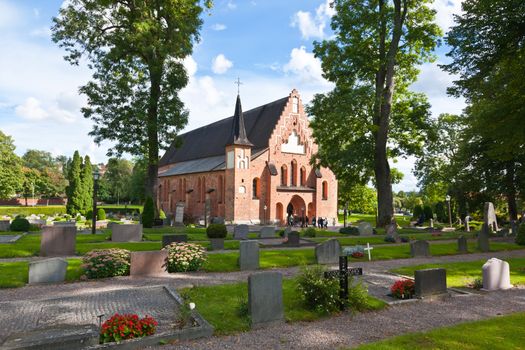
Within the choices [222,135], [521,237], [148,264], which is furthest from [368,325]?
[222,135]

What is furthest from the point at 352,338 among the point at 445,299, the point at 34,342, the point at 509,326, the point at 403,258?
the point at 403,258

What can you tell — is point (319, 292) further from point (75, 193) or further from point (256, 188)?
point (75, 193)

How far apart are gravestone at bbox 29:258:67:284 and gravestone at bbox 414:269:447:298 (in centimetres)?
1023

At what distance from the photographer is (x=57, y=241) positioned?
49.7 feet

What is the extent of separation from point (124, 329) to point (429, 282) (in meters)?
7.53

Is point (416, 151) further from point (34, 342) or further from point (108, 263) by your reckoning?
point (34, 342)

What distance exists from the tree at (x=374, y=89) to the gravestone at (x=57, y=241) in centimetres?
1710

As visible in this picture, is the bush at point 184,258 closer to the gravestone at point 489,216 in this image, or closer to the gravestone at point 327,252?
the gravestone at point 327,252

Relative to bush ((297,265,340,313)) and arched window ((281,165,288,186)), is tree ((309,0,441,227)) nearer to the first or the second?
arched window ((281,165,288,186))

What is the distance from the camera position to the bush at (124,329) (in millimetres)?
6289

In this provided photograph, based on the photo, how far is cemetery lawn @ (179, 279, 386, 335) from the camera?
742 centimetres

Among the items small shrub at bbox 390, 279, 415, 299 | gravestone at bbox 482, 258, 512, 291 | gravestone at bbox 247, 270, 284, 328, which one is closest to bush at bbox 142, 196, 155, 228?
small shrub at bbox 390, 279, 415, 299

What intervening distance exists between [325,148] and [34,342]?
83.6ft

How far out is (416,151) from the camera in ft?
93.5
